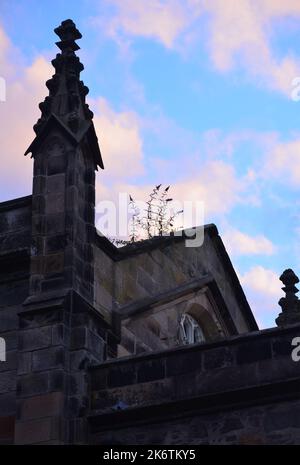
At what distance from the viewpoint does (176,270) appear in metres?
18.0

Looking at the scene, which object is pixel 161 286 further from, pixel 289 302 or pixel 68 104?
pixel 68 104

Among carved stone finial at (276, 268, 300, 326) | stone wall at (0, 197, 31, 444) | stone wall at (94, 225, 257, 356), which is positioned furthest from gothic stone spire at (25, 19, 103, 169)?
carved stone finial at (276, 268, 300, 326)

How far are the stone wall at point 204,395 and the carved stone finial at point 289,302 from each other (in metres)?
2.48

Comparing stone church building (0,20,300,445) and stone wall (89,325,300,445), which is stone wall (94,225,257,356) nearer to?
stone church building (0,20,300,445)

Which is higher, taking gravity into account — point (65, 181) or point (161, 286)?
point (65, 181)

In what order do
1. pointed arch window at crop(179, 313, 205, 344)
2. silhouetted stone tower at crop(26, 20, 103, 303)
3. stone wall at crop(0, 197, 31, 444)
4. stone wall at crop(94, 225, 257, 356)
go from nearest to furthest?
stone wall at crop(0, 197, 31, 444) → silhouetted stone tower at crop(26, 20, 103, 303) → stone wall at crop(94, 225, 257, 356) → pointed arch window at crop(179, 313, 205, 344)

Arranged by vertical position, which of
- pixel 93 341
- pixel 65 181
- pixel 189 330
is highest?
pixel 65 181

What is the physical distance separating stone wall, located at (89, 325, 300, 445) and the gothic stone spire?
345 centimetres

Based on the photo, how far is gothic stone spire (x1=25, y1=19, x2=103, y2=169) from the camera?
50.4ft

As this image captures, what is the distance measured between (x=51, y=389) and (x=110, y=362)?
31.9 inches

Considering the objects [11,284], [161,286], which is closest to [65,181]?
[11,284]

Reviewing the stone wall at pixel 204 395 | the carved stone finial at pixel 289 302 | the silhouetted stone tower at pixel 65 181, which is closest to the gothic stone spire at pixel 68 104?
the silhouetted stone tower at pixel 65 181

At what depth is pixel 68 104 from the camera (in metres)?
15.6

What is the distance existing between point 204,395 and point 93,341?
1.83 meters
